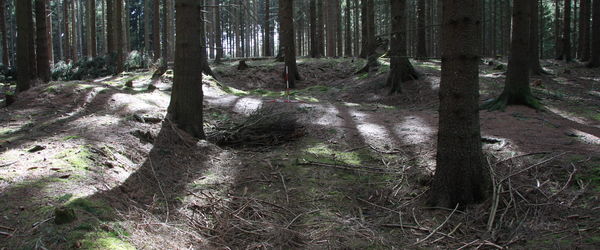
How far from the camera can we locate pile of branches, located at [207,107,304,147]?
8.88 meters

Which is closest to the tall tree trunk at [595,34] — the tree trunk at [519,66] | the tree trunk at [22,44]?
the tree trunk at [519,66]

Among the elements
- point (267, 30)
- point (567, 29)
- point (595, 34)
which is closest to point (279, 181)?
point (595, 34)

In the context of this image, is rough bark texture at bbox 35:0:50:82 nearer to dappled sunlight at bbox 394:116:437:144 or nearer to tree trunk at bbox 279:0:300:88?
tree trunk at bbox 279:0:300:88

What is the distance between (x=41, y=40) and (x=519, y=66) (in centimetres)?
1405

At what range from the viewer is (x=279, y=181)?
6578mm

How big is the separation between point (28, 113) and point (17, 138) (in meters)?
2.79

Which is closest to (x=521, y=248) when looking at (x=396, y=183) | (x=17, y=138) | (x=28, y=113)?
(x=396, y=183)

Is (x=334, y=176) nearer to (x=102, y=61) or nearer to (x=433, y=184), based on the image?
(x=433, y=184)

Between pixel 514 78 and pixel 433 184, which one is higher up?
pixel 514 78

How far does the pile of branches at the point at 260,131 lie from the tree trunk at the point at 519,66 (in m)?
5.06

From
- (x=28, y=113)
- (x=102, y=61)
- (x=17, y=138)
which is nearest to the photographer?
(x=17, y=138)

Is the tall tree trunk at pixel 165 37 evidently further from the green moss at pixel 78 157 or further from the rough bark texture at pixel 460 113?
the rough bark texture at pixel 460 113

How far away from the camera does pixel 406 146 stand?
25.6ft

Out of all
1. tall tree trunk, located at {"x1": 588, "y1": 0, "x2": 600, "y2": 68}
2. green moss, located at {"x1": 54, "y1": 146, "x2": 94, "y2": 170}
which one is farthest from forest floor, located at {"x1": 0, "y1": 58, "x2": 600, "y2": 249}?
tall tree trunk, located at {"x1": 588, "y1": 0, "x2": 600, "y2": 68}
